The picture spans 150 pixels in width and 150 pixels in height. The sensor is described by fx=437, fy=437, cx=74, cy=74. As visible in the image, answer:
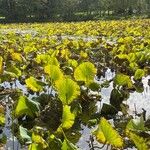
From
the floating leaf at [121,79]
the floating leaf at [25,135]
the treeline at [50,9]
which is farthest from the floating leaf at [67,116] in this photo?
the treeline at [50,9]

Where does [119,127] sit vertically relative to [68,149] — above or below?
below

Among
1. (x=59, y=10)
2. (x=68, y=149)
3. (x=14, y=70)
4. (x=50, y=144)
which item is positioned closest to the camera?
(x=68, y=149)

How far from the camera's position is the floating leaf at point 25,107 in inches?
113

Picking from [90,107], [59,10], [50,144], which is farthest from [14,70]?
[59,10]

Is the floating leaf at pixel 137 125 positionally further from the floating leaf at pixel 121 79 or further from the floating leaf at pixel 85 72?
the floating leaf at pixel 121 79

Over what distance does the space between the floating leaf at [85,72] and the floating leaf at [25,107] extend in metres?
0.46

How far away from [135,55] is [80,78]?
2.02 meters

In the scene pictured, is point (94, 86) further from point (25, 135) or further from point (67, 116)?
point (25, 135)

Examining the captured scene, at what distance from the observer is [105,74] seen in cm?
554

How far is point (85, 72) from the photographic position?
3359 millimetres

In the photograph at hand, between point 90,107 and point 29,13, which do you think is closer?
point 90,107

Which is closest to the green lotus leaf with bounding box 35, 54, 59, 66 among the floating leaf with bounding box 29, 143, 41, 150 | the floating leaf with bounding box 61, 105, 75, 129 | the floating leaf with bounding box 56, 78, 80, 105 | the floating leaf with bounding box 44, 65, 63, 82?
the floating leaf with bounding box 44, 65, 63, 82

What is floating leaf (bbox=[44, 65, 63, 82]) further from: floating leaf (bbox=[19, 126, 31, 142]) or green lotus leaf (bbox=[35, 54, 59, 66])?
floating leaf (bbox=[19, 126, 31, 142])

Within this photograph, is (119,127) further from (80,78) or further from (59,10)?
(59,10)
